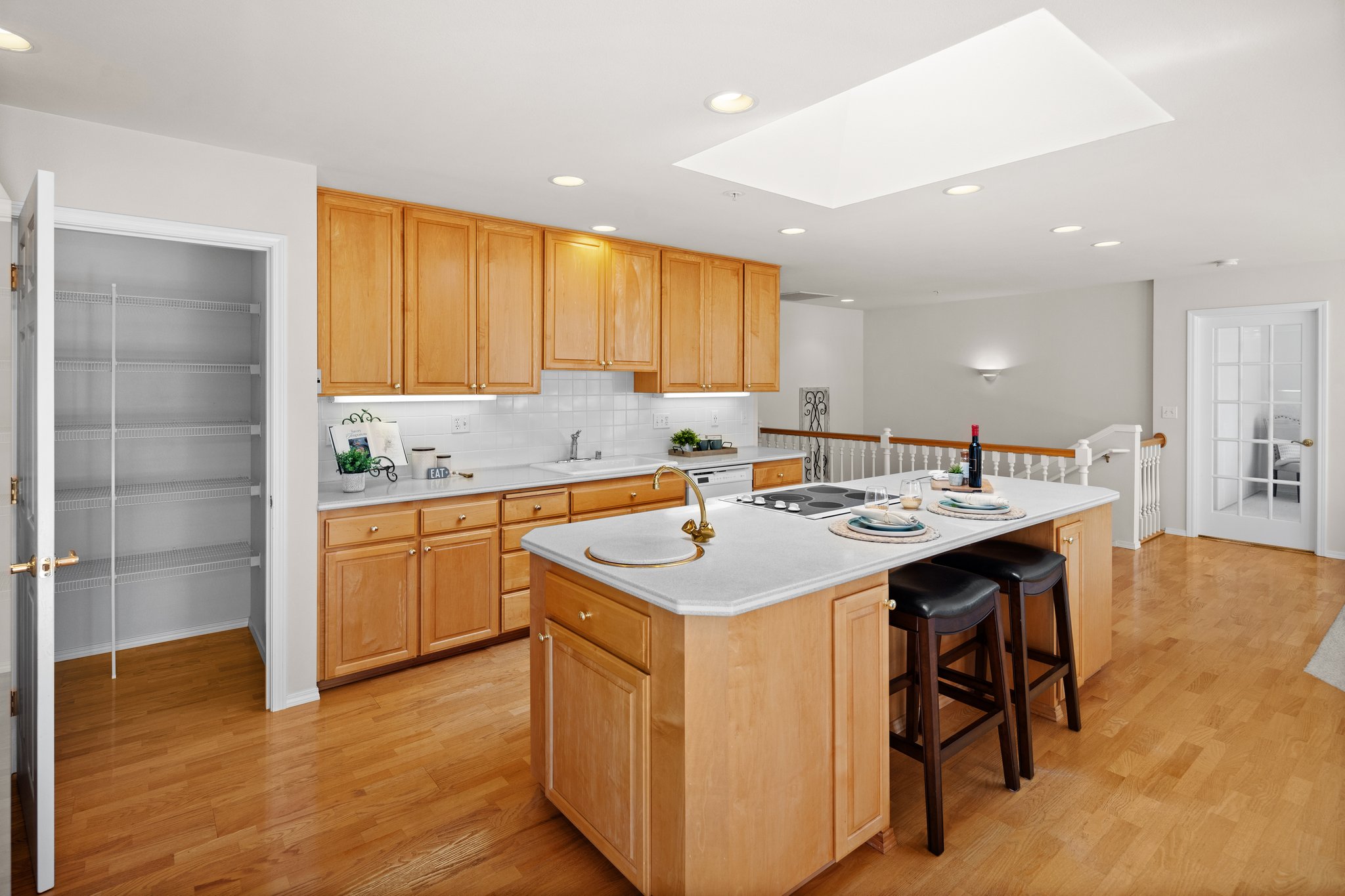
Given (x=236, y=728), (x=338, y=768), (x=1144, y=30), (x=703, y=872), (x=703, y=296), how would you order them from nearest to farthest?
(x=703, y=872) → (x=1144, y=30) → (x=338, y=768) → (x=236, y=728) → (x=703, y=296)

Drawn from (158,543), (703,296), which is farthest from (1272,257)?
(158,543)

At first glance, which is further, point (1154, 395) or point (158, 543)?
point (1154, 395)

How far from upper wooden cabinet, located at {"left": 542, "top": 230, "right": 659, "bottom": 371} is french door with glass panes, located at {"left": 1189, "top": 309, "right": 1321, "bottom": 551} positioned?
482cm

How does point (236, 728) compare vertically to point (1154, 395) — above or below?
below

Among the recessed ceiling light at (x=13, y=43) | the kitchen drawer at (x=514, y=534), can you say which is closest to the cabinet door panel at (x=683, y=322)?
the kitchen drawer at (x=514, y=534)

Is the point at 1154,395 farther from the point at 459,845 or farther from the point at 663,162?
the point at 459,845

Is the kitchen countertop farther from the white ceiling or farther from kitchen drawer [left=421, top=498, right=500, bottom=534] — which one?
the white ceiling

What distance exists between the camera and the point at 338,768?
2553 millimetres

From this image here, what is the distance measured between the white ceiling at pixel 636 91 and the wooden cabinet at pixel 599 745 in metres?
1.72

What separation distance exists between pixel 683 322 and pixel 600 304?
690 millimetres

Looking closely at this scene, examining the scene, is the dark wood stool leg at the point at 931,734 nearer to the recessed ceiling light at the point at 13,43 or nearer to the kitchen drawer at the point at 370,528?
the kitchen drawer at the point at 370,528

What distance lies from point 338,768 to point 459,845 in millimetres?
713

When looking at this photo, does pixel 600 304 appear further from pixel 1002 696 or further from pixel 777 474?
pixel 1002 696

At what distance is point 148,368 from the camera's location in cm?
353
